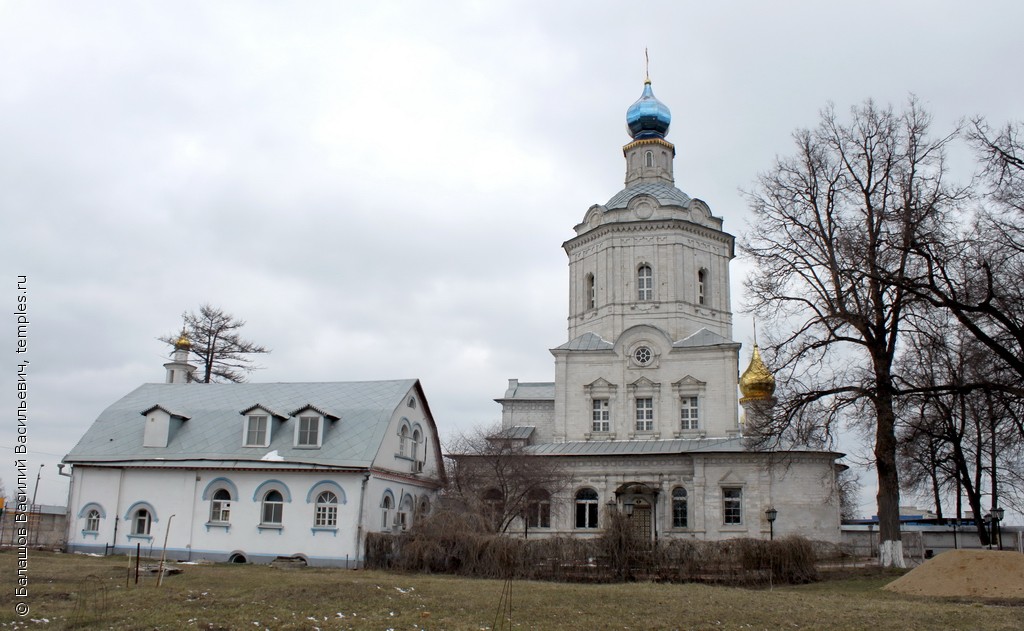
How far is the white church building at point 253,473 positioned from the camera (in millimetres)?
26734

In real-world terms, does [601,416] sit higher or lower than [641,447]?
higher

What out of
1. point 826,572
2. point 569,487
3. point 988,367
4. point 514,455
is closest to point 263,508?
point 514,455

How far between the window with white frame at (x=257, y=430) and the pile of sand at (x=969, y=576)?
62.9ft

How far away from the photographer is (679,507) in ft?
113

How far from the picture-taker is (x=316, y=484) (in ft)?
88.6

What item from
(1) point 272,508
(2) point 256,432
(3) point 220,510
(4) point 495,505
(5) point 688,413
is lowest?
(3) point 220,510

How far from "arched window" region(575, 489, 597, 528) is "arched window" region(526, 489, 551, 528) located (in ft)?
4.11

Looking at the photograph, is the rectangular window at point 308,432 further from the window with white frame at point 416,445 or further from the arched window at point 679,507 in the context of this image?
the arched window at point 679,507

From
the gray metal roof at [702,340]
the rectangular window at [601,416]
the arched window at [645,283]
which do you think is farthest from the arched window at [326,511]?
the arched window at [645,283]

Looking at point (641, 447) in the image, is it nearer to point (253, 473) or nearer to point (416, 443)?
point (416, 443)

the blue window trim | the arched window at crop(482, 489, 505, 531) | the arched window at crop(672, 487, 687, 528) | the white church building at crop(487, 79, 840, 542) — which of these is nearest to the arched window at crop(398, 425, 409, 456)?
the arched window at crop(482, 489, 505, 531)

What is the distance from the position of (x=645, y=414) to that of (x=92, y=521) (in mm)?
21563

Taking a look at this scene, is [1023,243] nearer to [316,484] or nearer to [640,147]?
[316,484]

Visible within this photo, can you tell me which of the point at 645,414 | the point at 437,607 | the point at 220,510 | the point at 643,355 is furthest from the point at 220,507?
the point at 643,355
